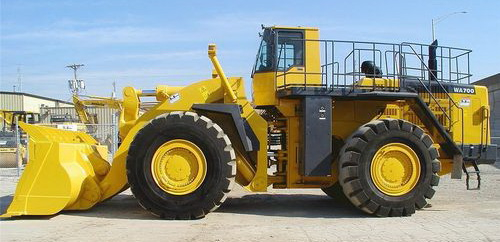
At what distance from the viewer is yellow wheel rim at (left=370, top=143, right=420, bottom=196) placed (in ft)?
30.3

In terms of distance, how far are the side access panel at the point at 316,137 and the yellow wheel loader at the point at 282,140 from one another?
18 mm

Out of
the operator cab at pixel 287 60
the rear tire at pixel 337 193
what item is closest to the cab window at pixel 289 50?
the operator cab at pixel 287 60

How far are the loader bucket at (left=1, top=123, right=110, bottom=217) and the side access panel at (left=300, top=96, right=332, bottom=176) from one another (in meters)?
3.79

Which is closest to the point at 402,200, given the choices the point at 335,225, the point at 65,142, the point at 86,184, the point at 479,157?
the point at 335,225

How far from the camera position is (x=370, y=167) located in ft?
30.0

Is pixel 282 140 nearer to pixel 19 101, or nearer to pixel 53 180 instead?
pixel 53 180

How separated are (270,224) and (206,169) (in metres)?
1.45

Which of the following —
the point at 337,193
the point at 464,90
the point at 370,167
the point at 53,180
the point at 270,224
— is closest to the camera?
the point at 270,224

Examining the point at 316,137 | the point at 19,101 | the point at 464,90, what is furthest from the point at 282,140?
the point at 19,101

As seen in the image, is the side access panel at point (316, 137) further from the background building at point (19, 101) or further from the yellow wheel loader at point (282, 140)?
the background building at point (19, 101)

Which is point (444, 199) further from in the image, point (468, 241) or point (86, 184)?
point (86, 184)

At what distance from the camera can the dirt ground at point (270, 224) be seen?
744 centimetres

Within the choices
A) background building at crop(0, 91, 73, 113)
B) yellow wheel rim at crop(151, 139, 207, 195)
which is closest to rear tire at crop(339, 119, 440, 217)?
yellow wheel rim at crop(151, 139, 207, 195)

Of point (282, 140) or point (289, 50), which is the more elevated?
point (289, 50)
